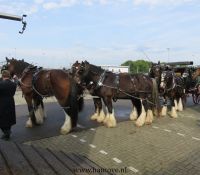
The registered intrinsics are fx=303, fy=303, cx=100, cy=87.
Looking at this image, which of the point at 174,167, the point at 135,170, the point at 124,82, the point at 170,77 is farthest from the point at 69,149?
the point at 170,77

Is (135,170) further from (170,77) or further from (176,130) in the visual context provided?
(170,77)

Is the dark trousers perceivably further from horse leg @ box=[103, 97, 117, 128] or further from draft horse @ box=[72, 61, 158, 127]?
horse leg @ box=[103, 97, 117, 128]

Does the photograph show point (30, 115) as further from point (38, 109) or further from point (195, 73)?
point (195, 73)

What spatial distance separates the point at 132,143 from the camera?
7.24 meters

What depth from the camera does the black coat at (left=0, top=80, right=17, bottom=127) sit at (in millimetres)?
7252

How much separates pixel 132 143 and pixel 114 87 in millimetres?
2318

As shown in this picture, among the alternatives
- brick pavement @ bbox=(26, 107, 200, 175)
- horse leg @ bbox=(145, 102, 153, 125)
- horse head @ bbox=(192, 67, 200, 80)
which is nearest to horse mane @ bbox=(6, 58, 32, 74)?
brick pavement @ bbox=(26, 107, 200, 175)

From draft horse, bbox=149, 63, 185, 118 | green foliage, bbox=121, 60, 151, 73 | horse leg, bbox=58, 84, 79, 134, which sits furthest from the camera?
green foliage, bbox=121, 60, 151, 73

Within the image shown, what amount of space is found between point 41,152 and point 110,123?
341 centimetres

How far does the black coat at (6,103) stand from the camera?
23.8 ft

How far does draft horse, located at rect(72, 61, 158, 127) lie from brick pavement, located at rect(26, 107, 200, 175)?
1.48ft

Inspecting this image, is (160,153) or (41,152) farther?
(160,153)

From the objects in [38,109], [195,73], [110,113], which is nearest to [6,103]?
[38,109]

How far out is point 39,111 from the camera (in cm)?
988
